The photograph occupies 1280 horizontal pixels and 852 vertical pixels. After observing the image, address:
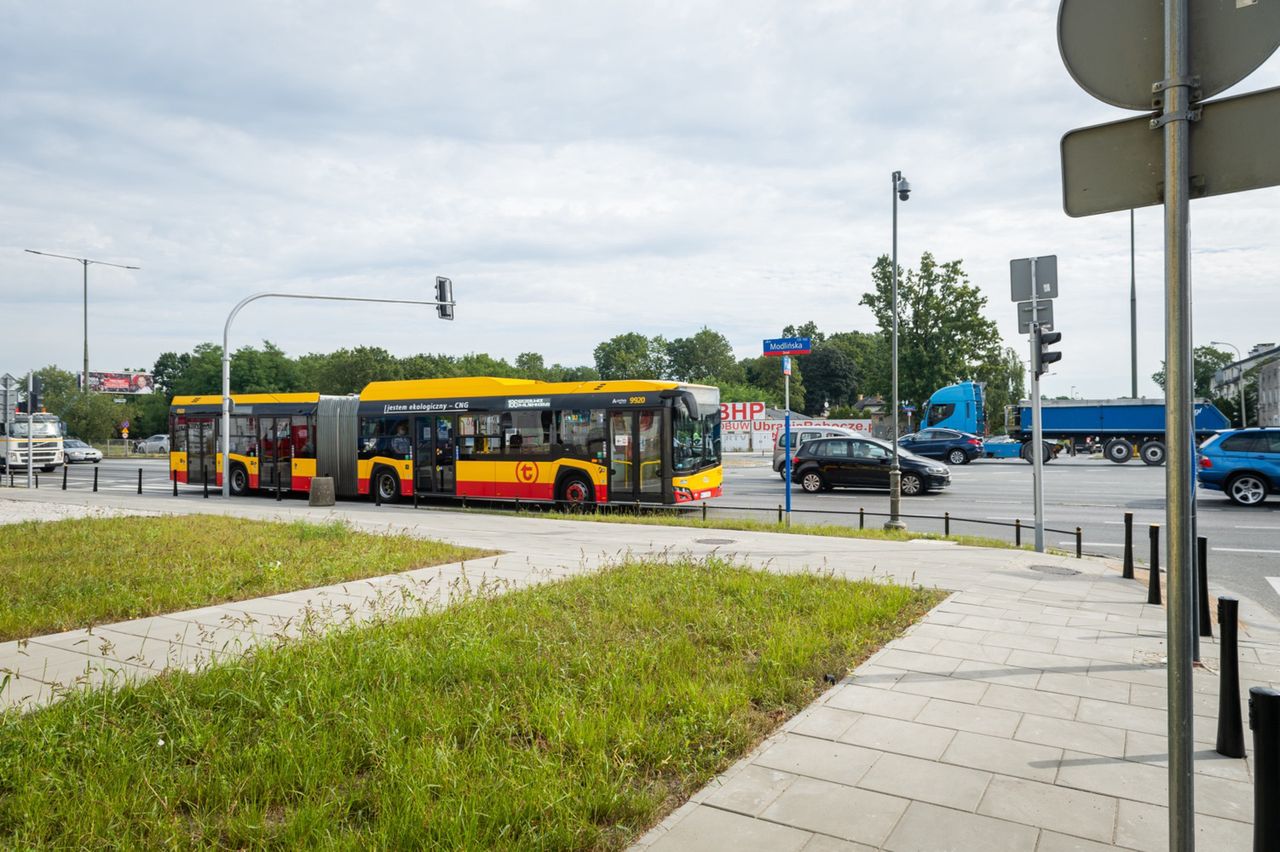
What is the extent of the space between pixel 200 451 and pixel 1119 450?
1381 inches

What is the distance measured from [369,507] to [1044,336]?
50.8ft

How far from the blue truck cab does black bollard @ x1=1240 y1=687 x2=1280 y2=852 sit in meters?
40.6

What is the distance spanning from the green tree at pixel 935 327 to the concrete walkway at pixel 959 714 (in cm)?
4637

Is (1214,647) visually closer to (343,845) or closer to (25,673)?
(343,845)

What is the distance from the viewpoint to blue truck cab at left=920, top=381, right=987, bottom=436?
41.4m

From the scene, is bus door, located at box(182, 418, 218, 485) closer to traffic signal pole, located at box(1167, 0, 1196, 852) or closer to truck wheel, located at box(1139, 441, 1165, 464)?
traffic signal pole, located at box(1167, 0, 1196, 852)

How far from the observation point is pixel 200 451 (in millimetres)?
24469

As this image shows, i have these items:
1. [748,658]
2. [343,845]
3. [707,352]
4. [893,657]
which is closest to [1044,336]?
[893,657]

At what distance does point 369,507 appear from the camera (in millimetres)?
19969

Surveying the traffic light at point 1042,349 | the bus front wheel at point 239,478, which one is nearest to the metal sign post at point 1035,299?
the traffic light at point 1042,349

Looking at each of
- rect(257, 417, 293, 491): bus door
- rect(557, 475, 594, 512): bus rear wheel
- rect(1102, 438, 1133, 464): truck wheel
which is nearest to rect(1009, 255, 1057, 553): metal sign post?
rect(557, 475, 594, 512): bus rear wheel

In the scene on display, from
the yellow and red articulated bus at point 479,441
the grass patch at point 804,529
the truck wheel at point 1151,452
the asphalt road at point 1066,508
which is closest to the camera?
the asphalt road at point 1066,508

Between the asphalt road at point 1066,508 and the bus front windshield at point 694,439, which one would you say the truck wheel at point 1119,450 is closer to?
the asphalt road at point 1066,508

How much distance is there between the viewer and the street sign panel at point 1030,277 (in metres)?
10.1
